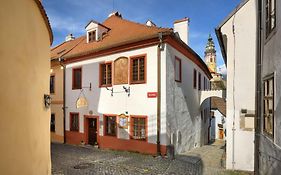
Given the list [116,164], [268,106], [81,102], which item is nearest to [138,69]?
[81,102]

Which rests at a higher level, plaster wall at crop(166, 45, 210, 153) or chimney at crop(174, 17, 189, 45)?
chimney at crop(174, 17, 189, 45)

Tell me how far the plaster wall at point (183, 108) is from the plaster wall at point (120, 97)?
2.09ft

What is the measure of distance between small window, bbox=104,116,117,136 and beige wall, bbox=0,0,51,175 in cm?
888

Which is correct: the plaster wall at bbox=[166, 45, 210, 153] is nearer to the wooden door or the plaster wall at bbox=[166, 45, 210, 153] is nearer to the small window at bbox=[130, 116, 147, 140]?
the small window at bbox=[130, 116, 147, 140]

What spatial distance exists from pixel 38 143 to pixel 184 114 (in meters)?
11.5

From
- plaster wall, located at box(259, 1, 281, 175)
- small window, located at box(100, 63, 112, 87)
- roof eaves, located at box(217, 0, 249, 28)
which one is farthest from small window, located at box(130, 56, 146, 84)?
plaster wall, located at box(259, 1, 281, 175)

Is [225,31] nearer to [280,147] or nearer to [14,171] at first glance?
[280,147]

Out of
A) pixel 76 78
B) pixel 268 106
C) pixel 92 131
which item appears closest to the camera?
pixel 268 106

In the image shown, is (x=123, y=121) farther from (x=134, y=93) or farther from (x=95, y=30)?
(x=95, y=30)

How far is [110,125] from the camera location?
1524 cm

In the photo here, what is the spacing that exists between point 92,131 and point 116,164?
5.36 m

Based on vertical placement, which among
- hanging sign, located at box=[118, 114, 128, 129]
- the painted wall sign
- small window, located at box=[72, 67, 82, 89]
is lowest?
hanging sign, located at box=[118, 114, 128, 129]

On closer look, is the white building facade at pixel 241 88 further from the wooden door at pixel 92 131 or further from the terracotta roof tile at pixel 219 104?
the terracotta roof tile at pixel 219 104

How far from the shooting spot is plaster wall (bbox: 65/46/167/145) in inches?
518
